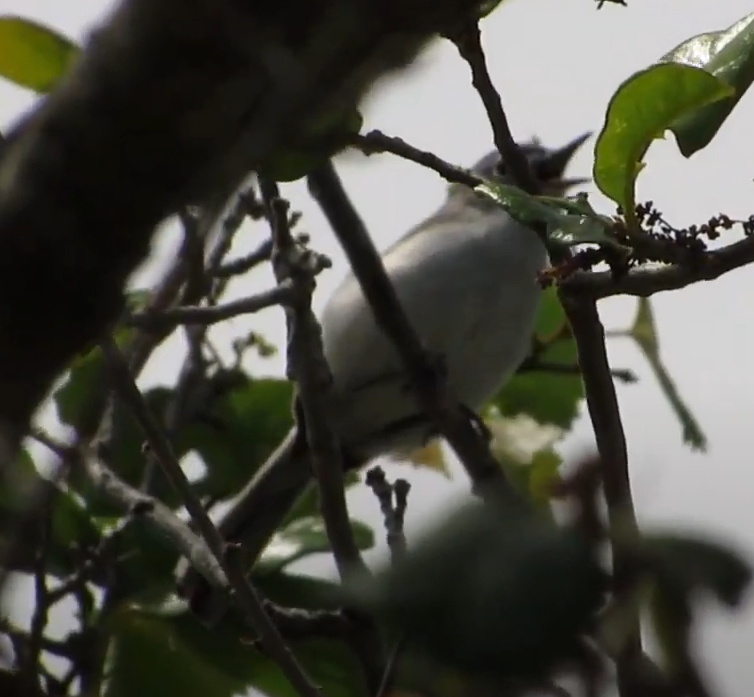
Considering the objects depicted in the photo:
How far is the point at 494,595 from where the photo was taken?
0.53m

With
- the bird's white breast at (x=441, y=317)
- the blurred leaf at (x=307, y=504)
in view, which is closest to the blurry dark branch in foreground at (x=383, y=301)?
the blurred leaf at (x=307, y=504)

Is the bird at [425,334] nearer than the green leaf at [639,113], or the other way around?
the green leaf at [639,113]

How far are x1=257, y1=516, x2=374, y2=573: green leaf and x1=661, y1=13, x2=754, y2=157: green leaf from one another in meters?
1.02

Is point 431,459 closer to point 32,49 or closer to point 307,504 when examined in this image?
point 307,504

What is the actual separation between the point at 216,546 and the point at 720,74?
754mm

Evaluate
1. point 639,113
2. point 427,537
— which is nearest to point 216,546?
point 639,113

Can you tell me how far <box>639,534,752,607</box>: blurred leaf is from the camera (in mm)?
529

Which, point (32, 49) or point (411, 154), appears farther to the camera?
point (411, 154)

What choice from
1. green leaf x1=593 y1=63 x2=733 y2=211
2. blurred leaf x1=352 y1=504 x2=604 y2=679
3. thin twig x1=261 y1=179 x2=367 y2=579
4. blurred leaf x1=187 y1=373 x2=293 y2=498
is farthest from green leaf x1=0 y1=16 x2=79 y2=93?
blurred leaf x1=187 y1=373 x2=293 y2=498

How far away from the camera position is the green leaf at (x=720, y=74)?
1.18 m

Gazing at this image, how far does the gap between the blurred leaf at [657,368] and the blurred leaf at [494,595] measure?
1.22m

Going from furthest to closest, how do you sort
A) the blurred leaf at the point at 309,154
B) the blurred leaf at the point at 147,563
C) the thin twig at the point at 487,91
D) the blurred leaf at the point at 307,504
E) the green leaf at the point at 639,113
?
the blurred leaf at the point at 307,504 < the blurred leaf at the point at 147,563 < the thin twig at the point at 487,91 < the blurred leaf at the point at 309,154 < the green leaf at the point at 639,113

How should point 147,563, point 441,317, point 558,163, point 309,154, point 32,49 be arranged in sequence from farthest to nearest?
point 558,163, point 441,317, point 147,563, point 309,154, point 32,49

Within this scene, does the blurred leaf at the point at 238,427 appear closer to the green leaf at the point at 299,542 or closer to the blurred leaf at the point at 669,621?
the green leaf at the point at 299,542
